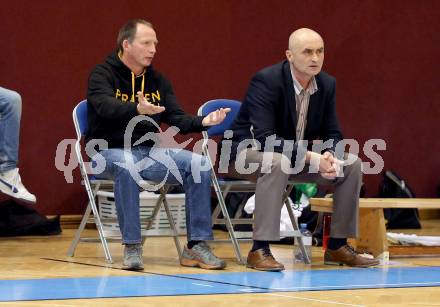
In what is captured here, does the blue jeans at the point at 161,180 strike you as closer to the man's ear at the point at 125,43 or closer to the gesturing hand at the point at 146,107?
the gesturing hand at the point at 146,107

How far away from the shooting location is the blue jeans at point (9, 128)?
591cm

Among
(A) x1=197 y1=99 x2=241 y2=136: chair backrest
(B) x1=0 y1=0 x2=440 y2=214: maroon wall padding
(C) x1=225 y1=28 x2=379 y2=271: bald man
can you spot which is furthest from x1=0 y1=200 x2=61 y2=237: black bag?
(C) x1=225 y1=28 x2=379 y2=271: bald man

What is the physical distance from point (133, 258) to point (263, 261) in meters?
0.68

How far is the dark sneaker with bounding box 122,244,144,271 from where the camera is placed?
16.2ft

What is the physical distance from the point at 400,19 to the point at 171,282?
482cm

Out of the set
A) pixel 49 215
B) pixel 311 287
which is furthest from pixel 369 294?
pixel 49 215

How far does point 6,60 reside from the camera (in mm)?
7137

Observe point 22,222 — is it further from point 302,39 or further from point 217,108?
point 302,39

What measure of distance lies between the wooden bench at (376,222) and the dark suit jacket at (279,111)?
0.37m

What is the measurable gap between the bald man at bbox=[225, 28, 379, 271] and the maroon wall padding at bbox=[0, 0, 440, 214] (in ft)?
7.40

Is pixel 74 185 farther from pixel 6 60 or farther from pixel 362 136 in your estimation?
pixel 362 136

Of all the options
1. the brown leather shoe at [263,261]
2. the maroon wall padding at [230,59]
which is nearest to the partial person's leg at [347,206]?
the brown leather shoe at [263,261]

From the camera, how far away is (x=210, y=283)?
4492 mm

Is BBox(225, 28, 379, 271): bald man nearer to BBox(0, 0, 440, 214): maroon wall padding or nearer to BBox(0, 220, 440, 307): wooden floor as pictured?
BBox(0, 220, 440, 307): wooden floor
